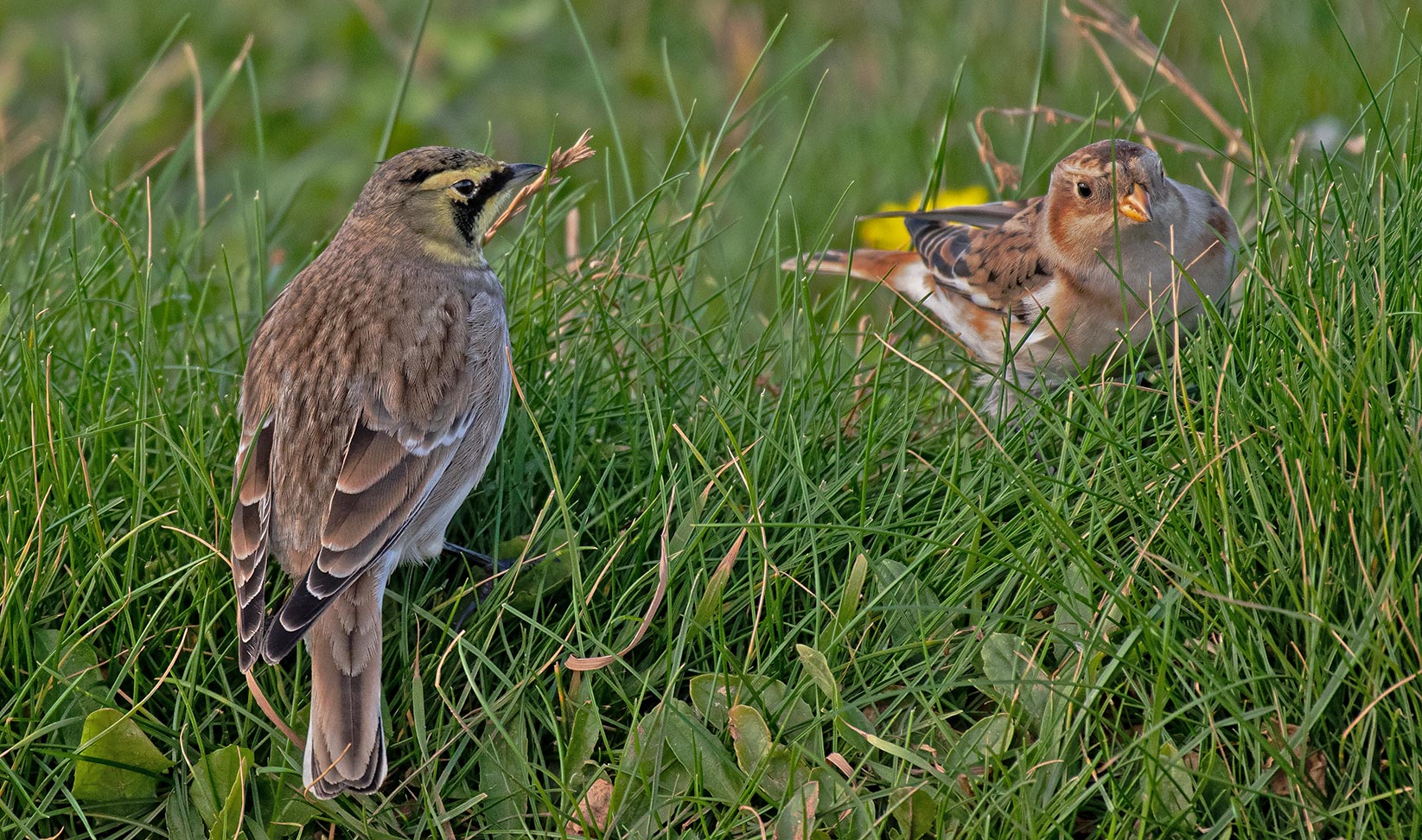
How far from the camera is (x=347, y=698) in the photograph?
3.45 meters

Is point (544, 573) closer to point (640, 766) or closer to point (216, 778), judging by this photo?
point (640, 766)

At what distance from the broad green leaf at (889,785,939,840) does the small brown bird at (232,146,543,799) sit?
118 centimetres

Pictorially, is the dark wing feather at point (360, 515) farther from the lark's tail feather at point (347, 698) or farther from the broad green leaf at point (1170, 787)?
the broad green leaf at point (1170, 787)

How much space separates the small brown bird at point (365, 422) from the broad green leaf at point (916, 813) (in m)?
1.18

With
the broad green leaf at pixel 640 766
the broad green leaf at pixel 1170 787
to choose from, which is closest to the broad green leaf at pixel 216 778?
the broad green leaf at pixel 640 766

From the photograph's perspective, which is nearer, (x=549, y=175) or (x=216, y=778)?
(x=216, y=778)

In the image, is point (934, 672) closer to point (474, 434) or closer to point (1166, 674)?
point (1166, 674)

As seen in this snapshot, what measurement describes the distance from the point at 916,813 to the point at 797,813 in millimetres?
252

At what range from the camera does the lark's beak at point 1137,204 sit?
14.0ft

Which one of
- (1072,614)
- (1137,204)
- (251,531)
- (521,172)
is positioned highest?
(521,172)

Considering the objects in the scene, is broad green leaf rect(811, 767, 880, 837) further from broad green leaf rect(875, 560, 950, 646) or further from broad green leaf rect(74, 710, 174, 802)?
broad green leaf rect(74, 710, 174, 802)

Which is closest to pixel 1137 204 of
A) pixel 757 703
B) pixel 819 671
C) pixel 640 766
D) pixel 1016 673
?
pixel 1016 673

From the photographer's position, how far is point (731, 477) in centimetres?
393

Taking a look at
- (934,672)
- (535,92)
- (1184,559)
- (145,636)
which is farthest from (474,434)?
(535,92)
